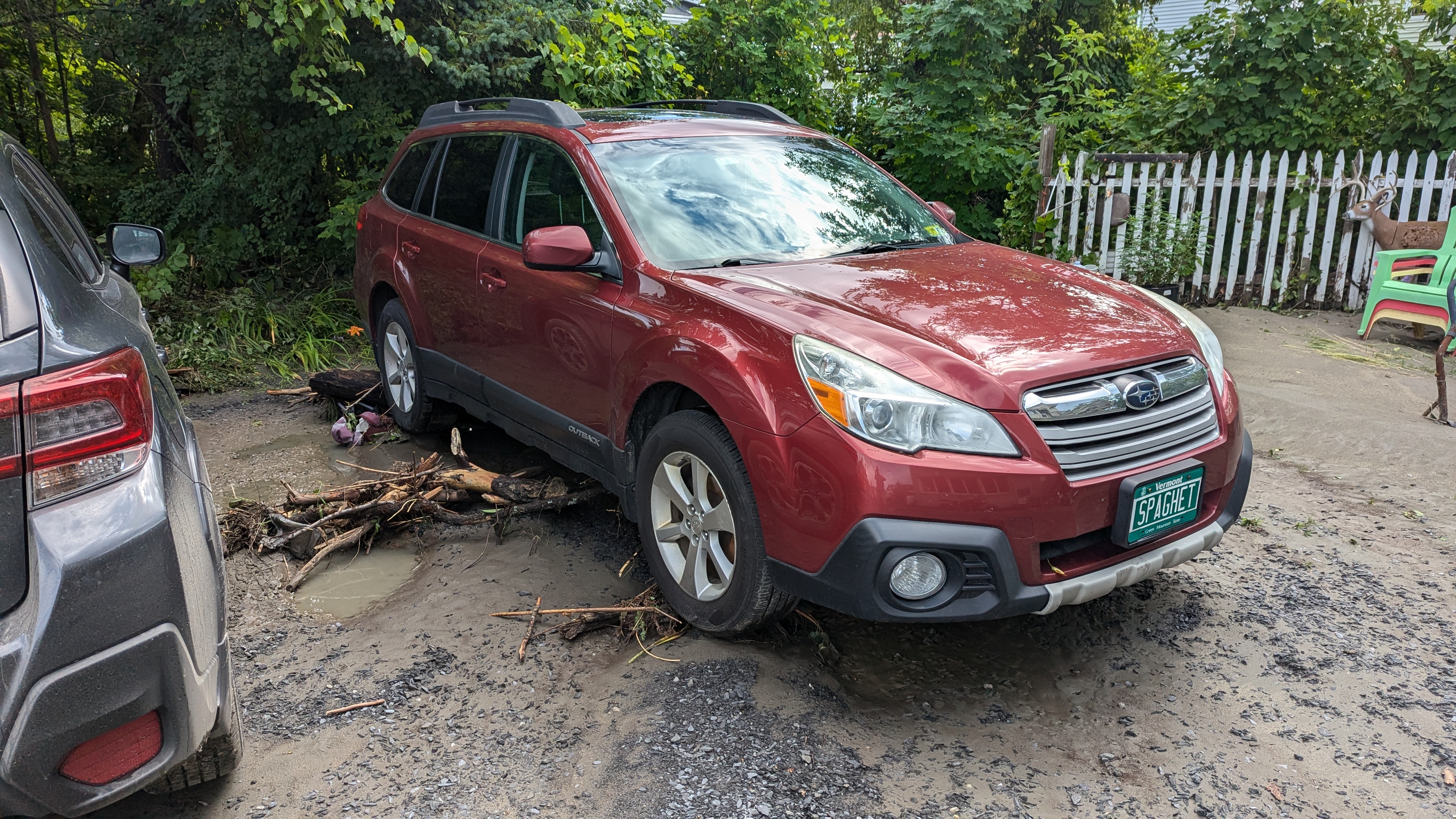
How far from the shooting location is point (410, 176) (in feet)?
17.0

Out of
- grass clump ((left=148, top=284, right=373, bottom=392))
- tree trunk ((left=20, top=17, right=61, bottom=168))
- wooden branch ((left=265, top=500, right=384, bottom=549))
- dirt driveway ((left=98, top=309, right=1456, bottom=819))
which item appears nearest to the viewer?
dirt driveway ((left=98, top=309, right=1456, bottom=819))

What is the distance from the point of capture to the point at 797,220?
375 centimetres

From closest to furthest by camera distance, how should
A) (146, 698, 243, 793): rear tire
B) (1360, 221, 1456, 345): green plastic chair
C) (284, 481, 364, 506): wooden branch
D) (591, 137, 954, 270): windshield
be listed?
(146, 698, 243, 793): rear tire, (591, 137, 954, 270): windshield, (284, 481, 364, 506): wooden branch, (1360, 221, 1456, 345): green plastic chair

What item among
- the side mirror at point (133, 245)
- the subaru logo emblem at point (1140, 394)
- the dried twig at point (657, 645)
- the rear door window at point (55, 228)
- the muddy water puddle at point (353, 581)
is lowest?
the muddy water puddle at point (353, 581)

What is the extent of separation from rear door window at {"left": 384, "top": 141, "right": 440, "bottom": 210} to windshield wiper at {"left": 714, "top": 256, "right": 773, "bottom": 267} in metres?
2.27

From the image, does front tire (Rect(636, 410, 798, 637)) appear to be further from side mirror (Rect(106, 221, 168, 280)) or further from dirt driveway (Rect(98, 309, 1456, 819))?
side mirror (Rect(106, 221, 168, 280))

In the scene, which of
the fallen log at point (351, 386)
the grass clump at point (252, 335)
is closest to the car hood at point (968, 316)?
the fallen log at point (351, 386)

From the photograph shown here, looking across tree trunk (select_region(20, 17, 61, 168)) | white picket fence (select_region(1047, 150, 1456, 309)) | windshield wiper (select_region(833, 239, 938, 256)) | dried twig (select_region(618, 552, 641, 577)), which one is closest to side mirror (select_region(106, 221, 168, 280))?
dried twig (select_region(618, 552, 641, 577))

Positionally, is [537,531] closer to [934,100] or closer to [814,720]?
[814,720]

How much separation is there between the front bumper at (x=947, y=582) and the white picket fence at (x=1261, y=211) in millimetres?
6668

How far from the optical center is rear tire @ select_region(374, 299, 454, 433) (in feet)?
16.6

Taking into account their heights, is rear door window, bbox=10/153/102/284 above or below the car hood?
above

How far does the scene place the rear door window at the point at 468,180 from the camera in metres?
4.37

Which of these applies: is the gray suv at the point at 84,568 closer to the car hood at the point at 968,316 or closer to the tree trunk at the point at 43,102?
the car hood at the point at 968,316
